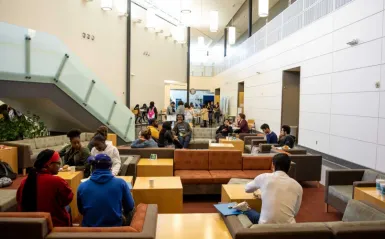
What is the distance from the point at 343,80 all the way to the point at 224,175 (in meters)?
4.59

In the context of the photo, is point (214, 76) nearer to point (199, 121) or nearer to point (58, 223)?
point (199, 121)

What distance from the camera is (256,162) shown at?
6473 mm

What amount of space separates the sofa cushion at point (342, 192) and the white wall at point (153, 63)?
12.5 m

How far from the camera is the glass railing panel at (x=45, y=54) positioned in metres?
7.38

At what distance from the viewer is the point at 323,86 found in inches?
371

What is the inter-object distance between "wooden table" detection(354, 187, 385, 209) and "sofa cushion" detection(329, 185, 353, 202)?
26 centimetres

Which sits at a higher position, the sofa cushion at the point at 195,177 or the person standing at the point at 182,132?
the person standing at the point at 182,132

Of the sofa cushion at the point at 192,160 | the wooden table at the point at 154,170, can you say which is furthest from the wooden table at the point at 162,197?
the sofa cushion at the point at 192,160

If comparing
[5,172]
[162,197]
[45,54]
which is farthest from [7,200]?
[45,54]

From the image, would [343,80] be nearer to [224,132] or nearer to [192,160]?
[224,132]

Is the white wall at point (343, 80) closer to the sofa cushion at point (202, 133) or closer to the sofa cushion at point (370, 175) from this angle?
the sofa cushion at point (370, 175)

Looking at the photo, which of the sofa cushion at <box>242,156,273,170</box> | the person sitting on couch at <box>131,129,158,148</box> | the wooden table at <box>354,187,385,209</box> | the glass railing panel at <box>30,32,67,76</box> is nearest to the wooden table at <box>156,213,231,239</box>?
the wooden table at <box>354,187,385,209</box>

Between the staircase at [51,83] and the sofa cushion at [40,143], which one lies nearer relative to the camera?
the staircase at [51,83]

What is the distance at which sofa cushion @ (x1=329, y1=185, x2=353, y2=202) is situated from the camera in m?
4.71
